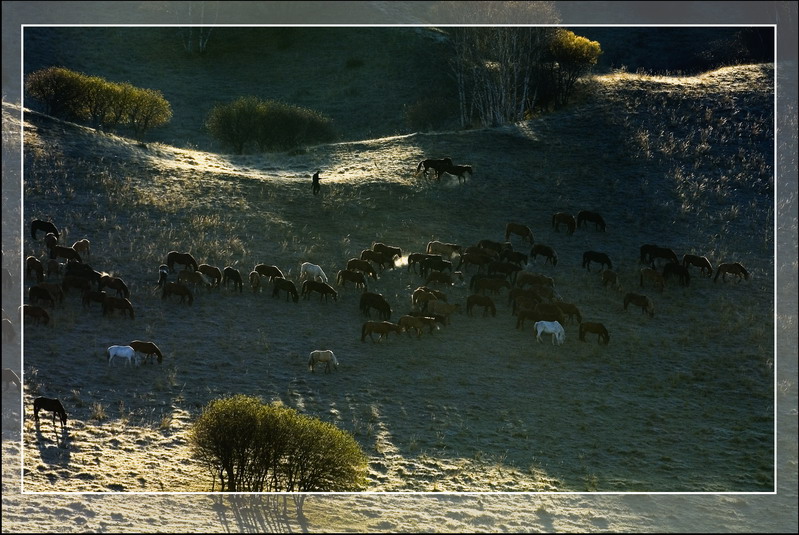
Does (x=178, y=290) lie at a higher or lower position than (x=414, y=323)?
higher

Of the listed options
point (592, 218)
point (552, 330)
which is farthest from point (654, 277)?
point (552, 330)

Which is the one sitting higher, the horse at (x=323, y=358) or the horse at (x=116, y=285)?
the horse at (x=116, y=285)

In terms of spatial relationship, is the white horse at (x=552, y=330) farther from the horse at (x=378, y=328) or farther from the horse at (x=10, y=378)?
the horse at (x=10, y=378)

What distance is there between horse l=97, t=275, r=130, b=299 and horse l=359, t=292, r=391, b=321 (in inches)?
293

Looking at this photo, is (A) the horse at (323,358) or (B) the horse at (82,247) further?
(B) the horse at (82,247)

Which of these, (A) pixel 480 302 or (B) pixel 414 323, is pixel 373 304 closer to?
(B) pixel 414 323

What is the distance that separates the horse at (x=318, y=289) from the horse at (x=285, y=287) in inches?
15.6

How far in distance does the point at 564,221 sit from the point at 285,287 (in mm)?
14932

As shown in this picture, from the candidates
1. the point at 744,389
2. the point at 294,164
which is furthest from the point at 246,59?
the point at 744,389

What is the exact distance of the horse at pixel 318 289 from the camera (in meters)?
40.2

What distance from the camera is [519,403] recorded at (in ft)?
109

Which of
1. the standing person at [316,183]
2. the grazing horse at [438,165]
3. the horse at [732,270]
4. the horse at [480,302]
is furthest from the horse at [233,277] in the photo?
the horse at [732,270]

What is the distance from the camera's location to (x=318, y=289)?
132 ft

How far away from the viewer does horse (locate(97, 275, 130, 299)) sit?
38719 mm
